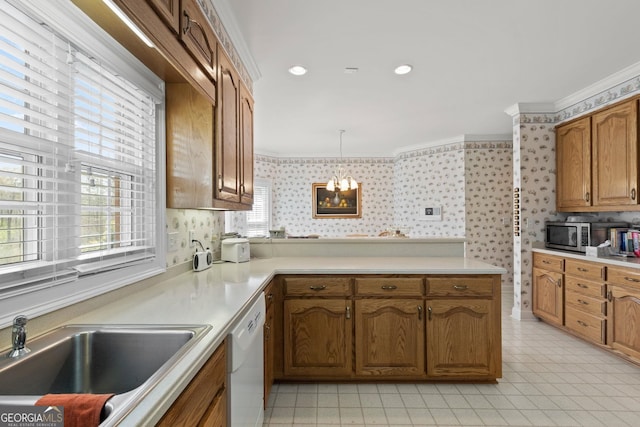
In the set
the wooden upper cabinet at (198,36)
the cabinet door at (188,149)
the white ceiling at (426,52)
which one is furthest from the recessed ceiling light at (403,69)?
the cabinet door at (188,149)

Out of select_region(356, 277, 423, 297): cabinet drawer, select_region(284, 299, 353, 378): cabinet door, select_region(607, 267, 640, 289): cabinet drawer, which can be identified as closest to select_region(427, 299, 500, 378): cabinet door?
select_region(356, 277, 423, 297): cabinet drawer

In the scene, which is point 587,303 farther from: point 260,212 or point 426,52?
point 260,212

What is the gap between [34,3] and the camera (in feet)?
3.44

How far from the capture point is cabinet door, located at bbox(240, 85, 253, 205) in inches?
95.7

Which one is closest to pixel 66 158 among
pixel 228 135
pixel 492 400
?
pixel 228 135

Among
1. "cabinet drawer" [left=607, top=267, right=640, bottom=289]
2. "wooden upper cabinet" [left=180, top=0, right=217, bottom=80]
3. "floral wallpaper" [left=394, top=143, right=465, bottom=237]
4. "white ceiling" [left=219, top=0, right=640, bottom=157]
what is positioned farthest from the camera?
"floral wallpaper" [left=394, top=143, right=465, bottom=237]

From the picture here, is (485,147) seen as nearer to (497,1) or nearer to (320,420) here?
(497,1)

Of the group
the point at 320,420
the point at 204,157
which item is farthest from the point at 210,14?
the point at 320,420

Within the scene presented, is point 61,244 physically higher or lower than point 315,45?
lower

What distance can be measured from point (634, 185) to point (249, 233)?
5.37m

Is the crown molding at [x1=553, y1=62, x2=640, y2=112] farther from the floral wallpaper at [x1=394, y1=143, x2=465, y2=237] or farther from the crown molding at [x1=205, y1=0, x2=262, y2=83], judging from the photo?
the crown molding at [x1=205, y1=0, x2=262, y2=83]

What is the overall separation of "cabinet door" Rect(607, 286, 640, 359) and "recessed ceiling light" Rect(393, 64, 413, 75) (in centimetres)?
258

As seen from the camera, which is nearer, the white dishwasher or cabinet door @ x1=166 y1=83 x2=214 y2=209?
the white dishwasher

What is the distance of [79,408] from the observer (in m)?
0.66
